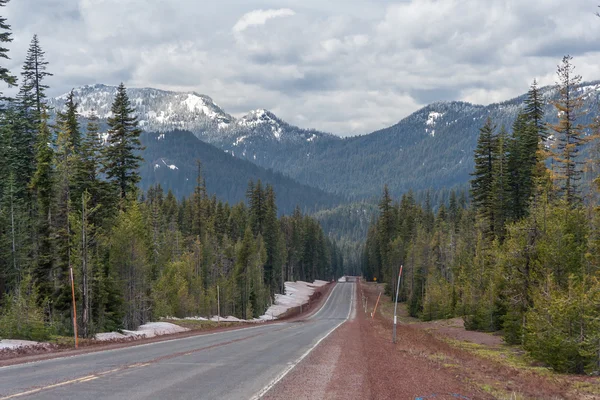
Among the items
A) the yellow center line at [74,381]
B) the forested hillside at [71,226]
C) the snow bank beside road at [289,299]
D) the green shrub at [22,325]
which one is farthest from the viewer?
the snow bank beside road at [289,299]

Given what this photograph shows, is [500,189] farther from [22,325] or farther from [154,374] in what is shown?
[154,374]

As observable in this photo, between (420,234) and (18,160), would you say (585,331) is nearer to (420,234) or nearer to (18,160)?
(18,160)

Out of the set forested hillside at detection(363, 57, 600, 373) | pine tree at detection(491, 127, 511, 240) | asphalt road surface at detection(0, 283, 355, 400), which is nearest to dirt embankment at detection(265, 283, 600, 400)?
asphalt road surface at detection(0, 283, 355, 400)

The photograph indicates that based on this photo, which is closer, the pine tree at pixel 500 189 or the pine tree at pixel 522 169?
the pine tree at pixel 500 189

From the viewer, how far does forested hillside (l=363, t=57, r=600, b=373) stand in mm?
23156

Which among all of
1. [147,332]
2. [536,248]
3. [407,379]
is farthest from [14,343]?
[536,248]

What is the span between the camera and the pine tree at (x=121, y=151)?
4084cm

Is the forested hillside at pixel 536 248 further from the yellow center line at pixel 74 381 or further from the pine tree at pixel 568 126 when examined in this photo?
the yellow center line at pixel 74 381

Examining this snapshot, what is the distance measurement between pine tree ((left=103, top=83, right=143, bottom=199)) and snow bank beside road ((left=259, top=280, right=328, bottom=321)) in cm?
4398

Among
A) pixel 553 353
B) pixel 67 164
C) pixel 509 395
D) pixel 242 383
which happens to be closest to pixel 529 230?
pixel 553 353

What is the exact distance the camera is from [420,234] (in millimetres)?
87625

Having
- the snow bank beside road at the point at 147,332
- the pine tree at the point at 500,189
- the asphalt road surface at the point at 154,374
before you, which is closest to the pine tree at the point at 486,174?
the pine tree at the point at 500,189

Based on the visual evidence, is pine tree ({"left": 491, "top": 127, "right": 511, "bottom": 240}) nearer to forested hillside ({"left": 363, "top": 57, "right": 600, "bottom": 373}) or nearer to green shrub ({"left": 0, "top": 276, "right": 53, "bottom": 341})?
forested hillside ({"left": 363, "top": 57, "right": 600, "bottom": 373})

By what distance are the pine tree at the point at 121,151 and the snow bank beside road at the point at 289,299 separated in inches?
1731
